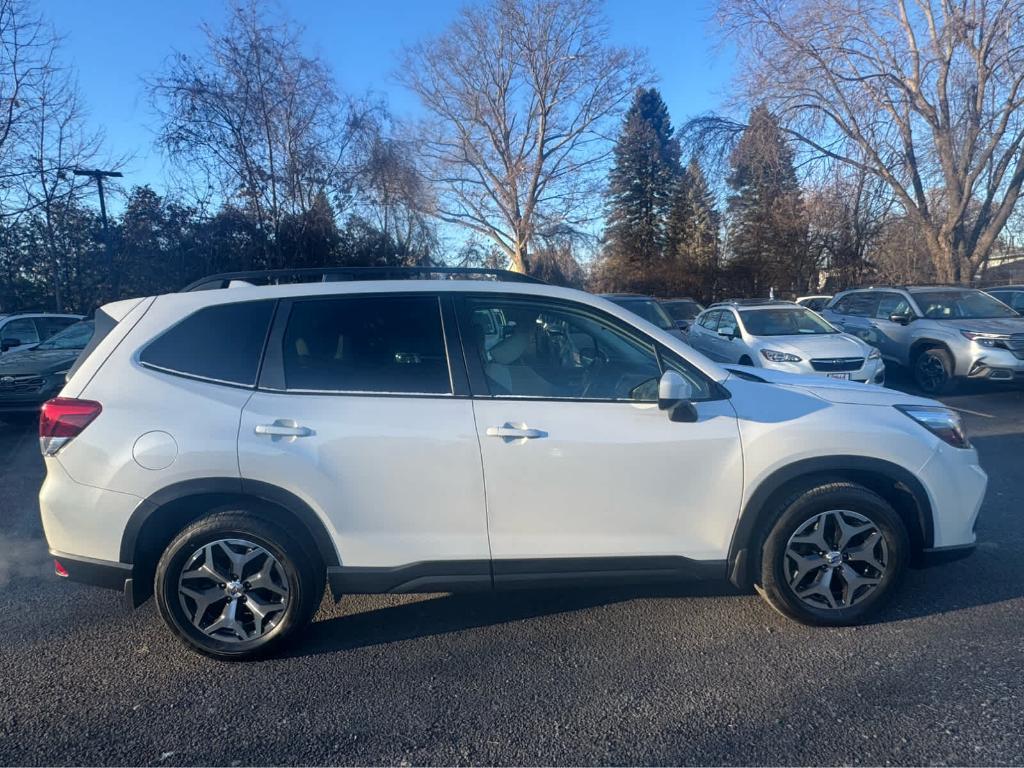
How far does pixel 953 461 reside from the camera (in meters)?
3.41

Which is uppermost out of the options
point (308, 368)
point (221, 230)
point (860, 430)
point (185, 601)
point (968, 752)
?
point (221, 230)

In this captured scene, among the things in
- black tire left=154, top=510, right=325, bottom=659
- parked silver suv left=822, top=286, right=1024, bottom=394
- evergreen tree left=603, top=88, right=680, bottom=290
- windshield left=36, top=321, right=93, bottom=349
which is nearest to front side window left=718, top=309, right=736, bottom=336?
parked silver suv left=822, top=286, right=1024, bottom=394

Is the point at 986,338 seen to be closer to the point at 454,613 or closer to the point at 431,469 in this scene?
the point at 454,613

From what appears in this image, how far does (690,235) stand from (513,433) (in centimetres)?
4071

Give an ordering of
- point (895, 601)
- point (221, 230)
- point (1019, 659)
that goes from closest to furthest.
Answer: point (1019, 659)
point (895, 601)
point (221, 230)

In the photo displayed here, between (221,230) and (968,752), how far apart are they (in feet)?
77.9

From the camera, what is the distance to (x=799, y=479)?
334 centimetres

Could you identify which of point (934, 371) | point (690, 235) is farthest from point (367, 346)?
point (690, 235)

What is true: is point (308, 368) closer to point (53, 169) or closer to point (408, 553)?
point (408, 553)

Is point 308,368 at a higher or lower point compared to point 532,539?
higher

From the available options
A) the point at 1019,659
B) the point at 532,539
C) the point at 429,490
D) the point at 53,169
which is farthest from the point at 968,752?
the point at 53,169

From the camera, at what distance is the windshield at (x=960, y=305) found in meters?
10.7

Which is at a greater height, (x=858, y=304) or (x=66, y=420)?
(x=858, y=304)

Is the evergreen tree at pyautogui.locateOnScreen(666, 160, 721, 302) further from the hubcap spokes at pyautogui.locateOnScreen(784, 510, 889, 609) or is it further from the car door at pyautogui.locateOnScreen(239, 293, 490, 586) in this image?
the car door at pyautogui.locateOnScreen(239, 293, 490, 586)
